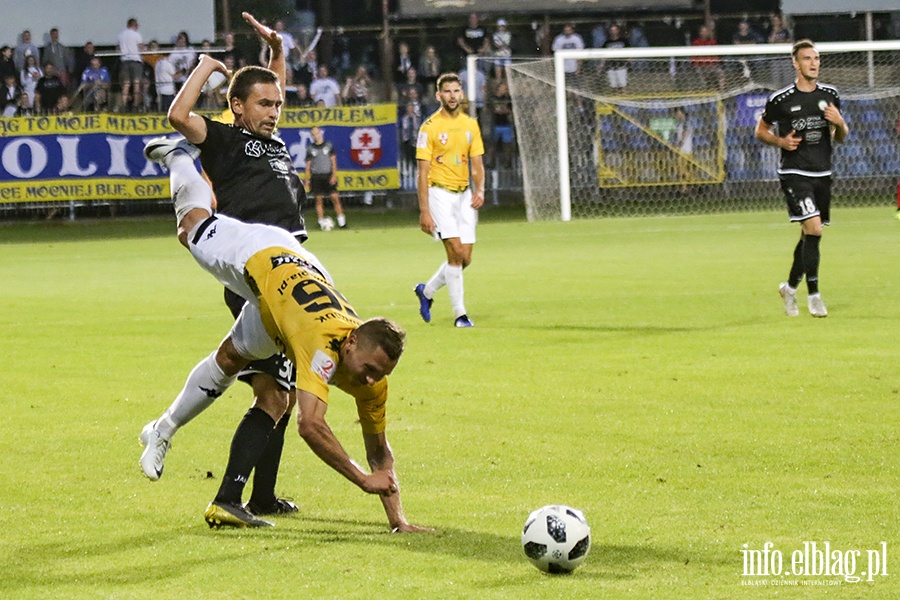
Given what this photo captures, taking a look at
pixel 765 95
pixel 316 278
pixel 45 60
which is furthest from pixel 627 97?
pixel 316 278

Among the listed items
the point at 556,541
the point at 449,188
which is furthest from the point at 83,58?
the point at 556,541

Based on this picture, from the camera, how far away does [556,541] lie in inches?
195

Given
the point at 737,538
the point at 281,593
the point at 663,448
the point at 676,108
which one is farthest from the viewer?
the point at 676,108

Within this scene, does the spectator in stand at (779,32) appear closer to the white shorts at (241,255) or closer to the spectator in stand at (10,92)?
the spectator in stand at (10,92)

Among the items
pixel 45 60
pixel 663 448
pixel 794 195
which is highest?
pixel 45 60

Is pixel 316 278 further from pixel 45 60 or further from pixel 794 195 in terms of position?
pixel 45 60

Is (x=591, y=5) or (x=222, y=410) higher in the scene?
(x=591, y=5)

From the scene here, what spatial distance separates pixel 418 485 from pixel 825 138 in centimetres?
804

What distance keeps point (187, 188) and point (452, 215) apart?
24.7 feet

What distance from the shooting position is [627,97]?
96.7 ft

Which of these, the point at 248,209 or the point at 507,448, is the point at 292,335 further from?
the point at 507,448

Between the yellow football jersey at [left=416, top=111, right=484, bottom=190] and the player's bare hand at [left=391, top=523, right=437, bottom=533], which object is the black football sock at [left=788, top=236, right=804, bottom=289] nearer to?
the yellow football jersey at [left=416, top=111, right=484, bottom=190]

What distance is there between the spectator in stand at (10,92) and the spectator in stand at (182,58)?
→ 3231 millimetres

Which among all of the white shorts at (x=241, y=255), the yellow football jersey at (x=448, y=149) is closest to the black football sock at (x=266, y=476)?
the white shorts at (x=241, y=255)
